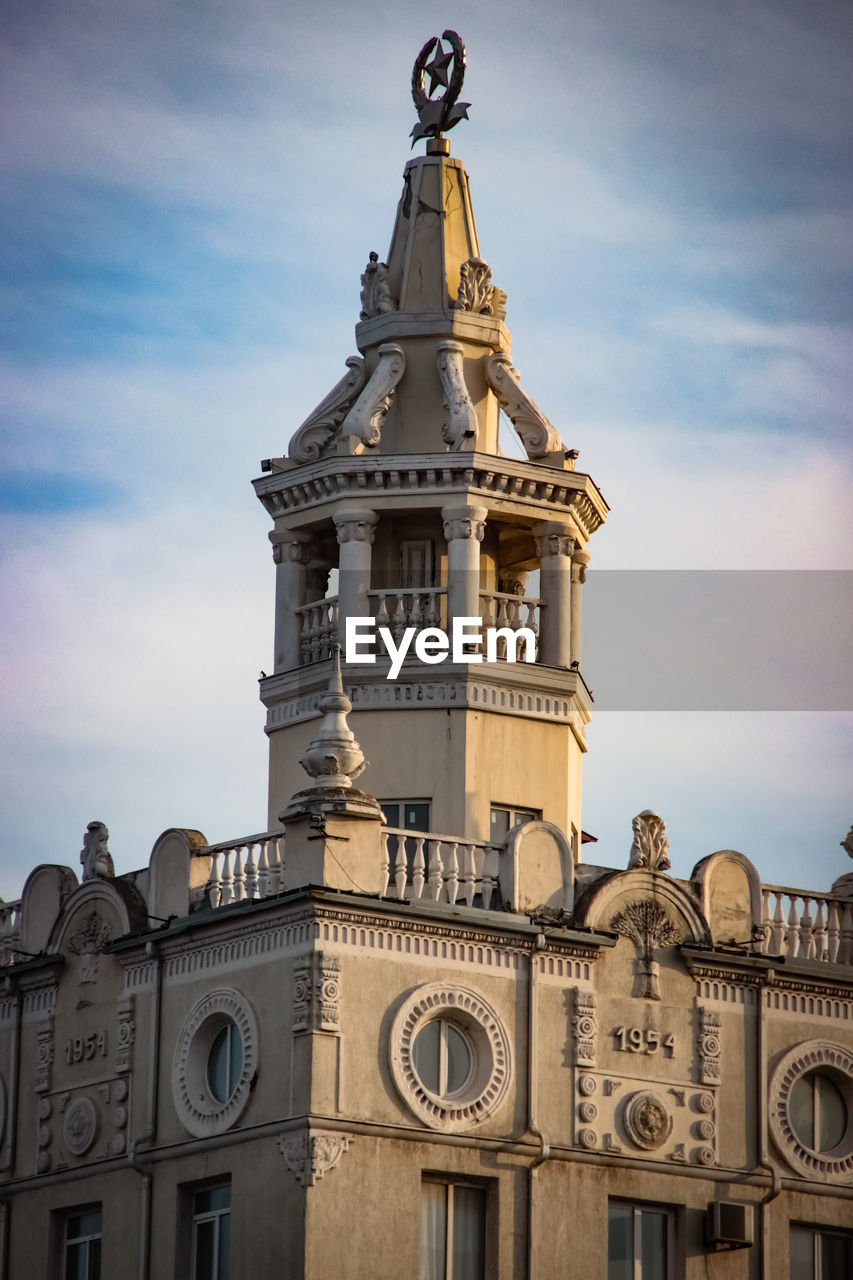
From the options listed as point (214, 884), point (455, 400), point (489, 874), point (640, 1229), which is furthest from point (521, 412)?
point (640, 1229)

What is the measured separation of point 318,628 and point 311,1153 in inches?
403

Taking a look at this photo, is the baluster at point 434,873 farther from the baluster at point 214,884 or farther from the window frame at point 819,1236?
the window frame at point 819,1236

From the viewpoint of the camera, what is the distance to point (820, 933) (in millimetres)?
51125

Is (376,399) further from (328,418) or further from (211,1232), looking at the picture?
(211,1232)

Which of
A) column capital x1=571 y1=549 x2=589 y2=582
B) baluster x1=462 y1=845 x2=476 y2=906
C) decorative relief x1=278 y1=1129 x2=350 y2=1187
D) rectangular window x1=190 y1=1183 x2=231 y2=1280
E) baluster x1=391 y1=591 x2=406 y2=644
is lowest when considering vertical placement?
rectangular window x1=190 y1=1183 x2=231 y2=1280

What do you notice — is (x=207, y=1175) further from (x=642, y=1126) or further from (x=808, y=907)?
(x=808, y=907)

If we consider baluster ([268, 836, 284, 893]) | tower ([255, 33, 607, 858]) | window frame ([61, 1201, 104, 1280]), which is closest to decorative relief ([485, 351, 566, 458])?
tower ([255, 33, 607, 858])

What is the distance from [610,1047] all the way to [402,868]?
418 centimetres

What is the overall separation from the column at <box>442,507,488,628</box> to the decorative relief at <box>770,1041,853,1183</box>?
8.27m

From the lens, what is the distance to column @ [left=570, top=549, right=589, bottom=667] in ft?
174

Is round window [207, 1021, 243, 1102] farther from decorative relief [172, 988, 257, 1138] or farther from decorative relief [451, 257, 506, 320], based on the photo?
decorative relief [451, 257, 506, 320]

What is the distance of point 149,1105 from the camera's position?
47688 mm

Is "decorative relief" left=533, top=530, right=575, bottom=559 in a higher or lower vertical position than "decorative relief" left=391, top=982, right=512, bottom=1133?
higher

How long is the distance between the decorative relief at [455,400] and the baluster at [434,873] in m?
7.41
